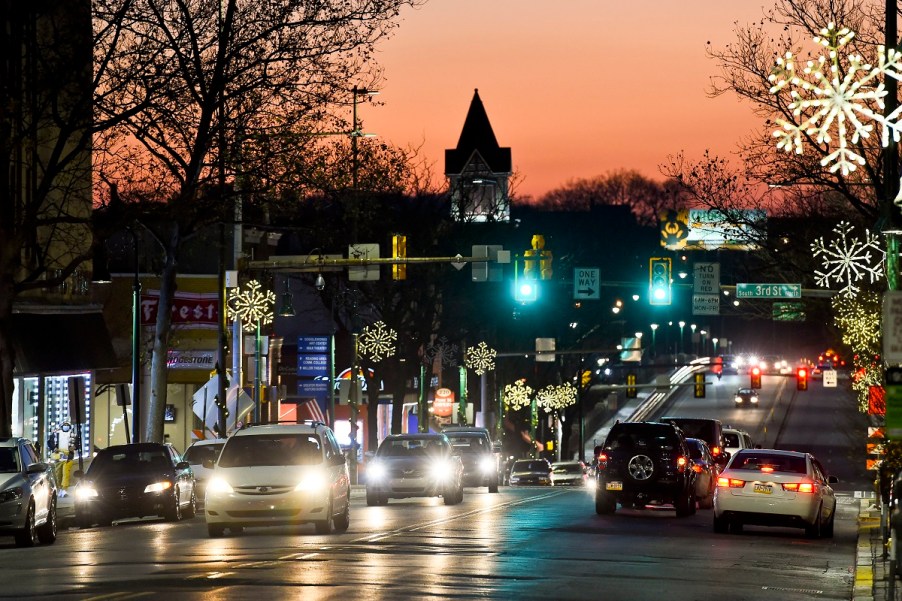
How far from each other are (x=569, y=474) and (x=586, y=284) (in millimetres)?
27870

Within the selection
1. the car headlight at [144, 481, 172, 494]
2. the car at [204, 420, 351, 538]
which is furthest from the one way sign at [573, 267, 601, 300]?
the car at [204, 420, 351, 538]

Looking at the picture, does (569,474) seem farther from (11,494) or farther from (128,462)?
(11,494)

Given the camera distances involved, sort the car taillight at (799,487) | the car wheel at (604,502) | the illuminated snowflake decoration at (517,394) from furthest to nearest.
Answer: the illuminated snowflake decoration at (517,394) < the car wheel at (604,502) < the car taillight at (799,487)

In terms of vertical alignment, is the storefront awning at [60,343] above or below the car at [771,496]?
above

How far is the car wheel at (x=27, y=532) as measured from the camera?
81.9 ft

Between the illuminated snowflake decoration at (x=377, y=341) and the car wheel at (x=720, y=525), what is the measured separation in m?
36.5

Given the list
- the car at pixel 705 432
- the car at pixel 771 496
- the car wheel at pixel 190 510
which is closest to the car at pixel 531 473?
the car at pixel 705 432

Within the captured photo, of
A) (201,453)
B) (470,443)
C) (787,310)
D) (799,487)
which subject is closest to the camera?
(799,487)

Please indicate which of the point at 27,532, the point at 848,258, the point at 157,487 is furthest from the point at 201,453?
the point at 848,258

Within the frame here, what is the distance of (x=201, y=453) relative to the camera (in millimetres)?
39094

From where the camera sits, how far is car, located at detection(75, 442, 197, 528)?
106 feet

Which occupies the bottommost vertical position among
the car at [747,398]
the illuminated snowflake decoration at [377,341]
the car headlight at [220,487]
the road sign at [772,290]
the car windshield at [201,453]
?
the car at [747,398]

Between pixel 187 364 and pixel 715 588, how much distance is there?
4119cm

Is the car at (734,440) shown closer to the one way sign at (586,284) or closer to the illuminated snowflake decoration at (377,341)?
the one way sign at (586,284)
